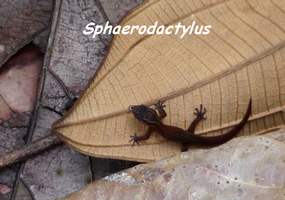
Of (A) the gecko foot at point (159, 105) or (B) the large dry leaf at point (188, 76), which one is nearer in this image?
(B) the large dry leaf at point (188, 76)

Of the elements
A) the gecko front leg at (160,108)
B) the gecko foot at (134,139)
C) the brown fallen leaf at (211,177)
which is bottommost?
the brown fallen leaf at (211,177)

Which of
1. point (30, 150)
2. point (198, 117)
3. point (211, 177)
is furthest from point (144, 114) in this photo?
point (30, 150)

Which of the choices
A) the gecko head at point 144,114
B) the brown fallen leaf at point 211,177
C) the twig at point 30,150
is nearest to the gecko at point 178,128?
the gecko head at point 144,114

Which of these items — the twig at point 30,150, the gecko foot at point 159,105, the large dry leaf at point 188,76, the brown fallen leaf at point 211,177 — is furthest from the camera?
the twig at point 30,150

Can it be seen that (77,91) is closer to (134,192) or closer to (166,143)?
(166,143)

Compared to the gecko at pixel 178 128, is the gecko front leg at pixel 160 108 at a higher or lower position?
higher

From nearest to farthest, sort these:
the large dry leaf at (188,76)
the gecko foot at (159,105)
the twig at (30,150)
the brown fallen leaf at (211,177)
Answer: the brown fallen leaf at (211,177), the large dry leaf at (188,76), the gecko foot at (159,105), the twig at (30,150)

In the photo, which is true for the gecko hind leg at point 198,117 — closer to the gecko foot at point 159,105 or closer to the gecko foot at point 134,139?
the gecko foot at point 159,105
